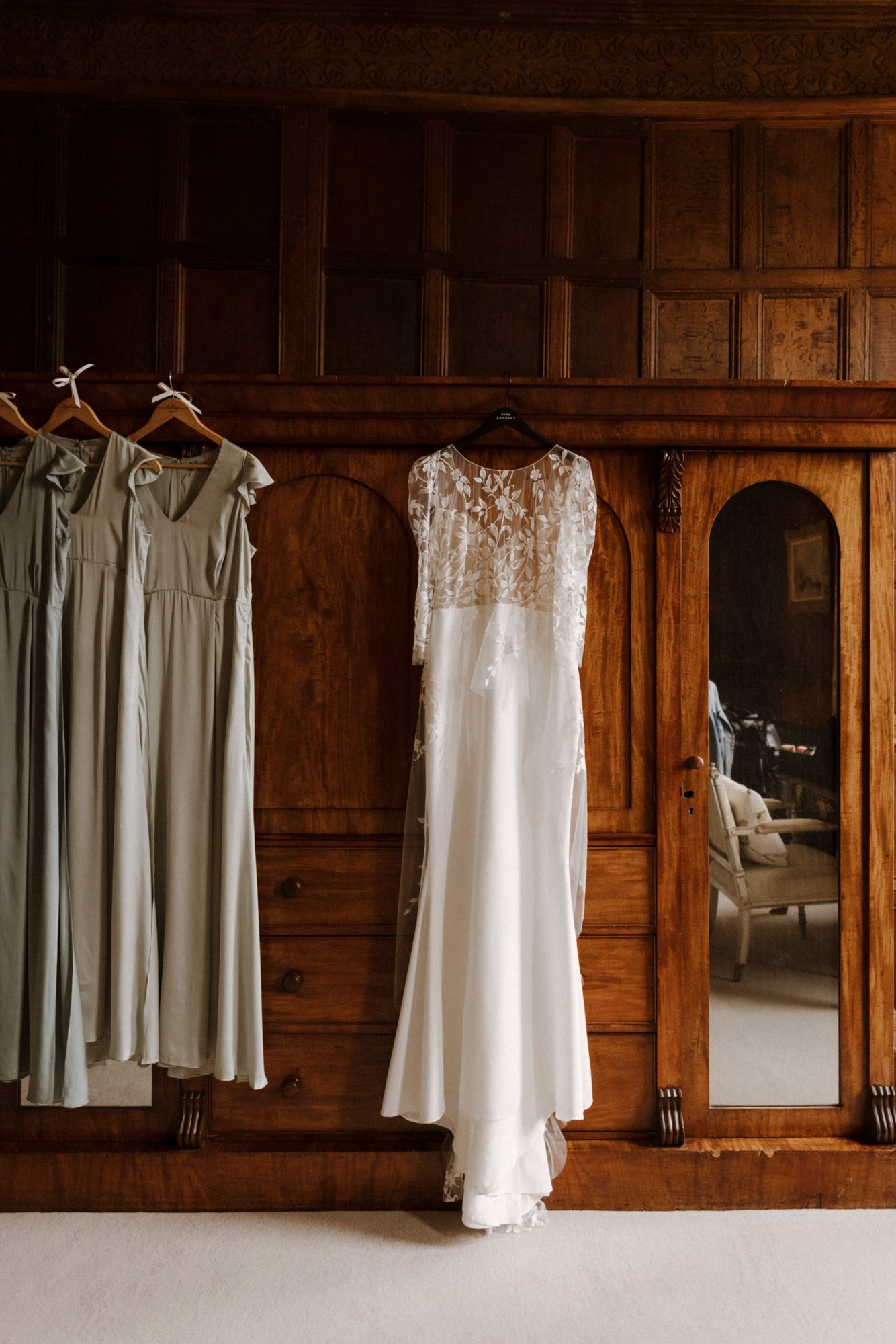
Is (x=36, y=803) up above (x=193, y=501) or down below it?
below

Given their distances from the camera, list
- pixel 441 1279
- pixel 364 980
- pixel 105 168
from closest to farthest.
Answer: pixel 441 1279 < pixel 364 980 < pixel 105 168

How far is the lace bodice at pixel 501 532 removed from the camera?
170 centimetres

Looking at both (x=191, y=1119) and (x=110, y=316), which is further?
(x=110, y=316)

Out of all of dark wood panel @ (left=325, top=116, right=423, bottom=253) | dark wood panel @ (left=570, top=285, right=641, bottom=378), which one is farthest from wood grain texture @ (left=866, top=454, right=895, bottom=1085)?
dark wood panel @ (left=325, top=116, right=423, bottom=253)

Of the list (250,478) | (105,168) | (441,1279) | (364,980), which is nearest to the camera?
(441,1279)

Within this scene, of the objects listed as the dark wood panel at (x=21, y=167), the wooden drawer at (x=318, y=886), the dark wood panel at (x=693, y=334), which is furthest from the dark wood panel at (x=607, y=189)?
the wooden drawer at (x=318, y=886)

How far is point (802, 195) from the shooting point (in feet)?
6.86

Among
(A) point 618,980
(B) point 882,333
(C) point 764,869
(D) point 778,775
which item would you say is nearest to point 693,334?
(B) point 882,333

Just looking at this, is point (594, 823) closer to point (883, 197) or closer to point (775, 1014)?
point (775, 1014)

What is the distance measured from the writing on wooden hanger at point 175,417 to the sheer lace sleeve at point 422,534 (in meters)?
0.47

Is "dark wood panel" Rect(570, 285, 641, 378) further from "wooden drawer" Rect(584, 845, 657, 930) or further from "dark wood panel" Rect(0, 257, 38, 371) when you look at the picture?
"dark wood panel" Rect(0, 257, 38, 371)

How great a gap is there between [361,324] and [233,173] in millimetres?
546

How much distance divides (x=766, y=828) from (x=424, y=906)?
873 mm

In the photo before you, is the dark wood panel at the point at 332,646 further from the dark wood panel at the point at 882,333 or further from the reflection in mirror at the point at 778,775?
the dark wood panel at the point at 882,333
